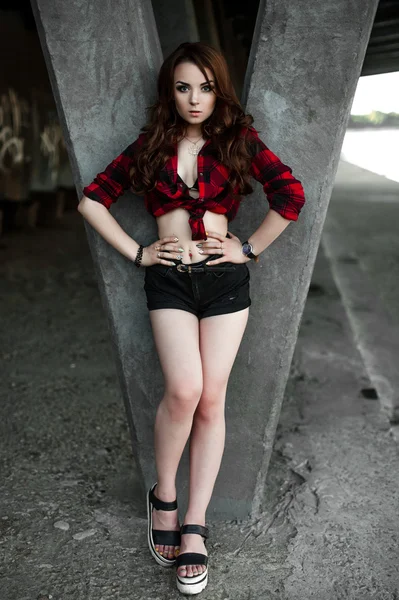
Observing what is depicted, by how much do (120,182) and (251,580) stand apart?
5.14 feet

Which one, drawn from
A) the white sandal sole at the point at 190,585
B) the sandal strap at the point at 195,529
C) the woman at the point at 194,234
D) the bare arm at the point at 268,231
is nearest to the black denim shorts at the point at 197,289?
the woman at the point at 194,234

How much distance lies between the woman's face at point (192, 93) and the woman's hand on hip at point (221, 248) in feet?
1.37

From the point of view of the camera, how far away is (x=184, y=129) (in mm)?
2574

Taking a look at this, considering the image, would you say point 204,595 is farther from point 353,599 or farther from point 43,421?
point 43,421

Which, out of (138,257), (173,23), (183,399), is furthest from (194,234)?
(173,23)

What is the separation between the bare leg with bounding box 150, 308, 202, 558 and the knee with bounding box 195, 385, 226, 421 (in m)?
0.07

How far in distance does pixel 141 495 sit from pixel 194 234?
1396 mm

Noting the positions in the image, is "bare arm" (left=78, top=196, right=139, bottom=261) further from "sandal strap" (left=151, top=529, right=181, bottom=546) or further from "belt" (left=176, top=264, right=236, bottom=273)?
"sandal strap" (left=151, top=529, right=181, bottom=546)

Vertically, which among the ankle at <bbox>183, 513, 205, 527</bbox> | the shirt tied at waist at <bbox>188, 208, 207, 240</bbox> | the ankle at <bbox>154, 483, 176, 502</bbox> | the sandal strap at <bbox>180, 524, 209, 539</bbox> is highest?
the shirt tied at waist at <bbox>188, 208, 207, 240</bbox>

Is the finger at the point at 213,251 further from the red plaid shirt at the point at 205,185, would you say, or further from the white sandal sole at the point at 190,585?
the white sandal sole at the point at 190,585

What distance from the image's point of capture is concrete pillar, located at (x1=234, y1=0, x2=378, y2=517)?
2.56 metres

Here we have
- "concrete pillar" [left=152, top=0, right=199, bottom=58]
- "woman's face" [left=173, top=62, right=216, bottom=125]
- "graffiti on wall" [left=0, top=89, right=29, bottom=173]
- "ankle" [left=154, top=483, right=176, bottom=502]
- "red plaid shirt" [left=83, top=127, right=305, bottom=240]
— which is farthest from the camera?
"graffiti on wall" [left=0, top=89, right=29, bottom=173]

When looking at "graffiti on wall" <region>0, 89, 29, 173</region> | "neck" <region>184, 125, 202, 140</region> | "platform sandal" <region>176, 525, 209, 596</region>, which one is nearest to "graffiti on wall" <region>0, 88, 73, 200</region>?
"graffiti on wall" <region>0, 89, 29, 173</region>

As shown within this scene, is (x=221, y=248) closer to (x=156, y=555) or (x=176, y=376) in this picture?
(x=176, y=376)
